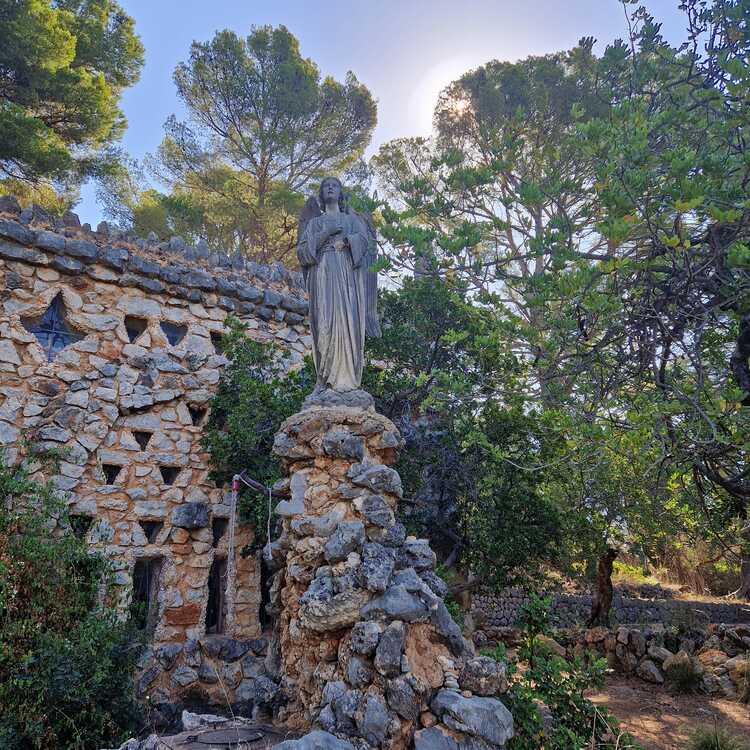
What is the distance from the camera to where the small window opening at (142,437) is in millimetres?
6512

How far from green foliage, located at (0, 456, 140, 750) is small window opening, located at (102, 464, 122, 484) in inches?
27.0

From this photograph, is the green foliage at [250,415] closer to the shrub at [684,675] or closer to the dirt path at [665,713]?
the dirt path at [665,713]

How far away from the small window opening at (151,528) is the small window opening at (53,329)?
2116mm

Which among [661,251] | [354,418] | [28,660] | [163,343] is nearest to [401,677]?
[354,418]

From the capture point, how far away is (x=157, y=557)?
6227 millimetres

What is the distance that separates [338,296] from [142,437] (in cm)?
328

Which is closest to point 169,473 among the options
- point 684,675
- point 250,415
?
point 250,415

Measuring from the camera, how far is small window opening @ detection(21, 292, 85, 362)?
20.2 feet

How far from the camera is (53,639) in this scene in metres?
4.39

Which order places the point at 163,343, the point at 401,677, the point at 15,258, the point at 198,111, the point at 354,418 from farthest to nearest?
the point at 198,111
the point at 163,343
the point at 15,258
the point at 354,418
the point at 401,677

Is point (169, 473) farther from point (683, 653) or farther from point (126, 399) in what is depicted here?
point (683, 653)

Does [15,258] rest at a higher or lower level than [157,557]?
higher

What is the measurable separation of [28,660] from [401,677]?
2.94 meters

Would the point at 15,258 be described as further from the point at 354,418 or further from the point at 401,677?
the point at 401,677
